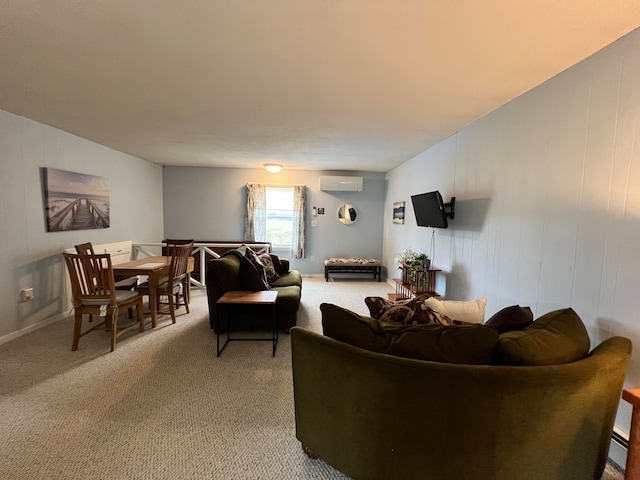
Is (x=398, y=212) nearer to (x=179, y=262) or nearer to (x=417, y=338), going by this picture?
(x=179, y=262)

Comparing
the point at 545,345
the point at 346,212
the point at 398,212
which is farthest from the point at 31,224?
the point at 398,212

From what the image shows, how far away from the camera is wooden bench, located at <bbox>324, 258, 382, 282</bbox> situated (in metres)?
6.09

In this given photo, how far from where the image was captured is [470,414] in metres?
1.18

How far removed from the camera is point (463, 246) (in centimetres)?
322

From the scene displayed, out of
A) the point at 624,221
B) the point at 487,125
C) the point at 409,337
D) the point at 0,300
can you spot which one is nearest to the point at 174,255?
the point at 0,300

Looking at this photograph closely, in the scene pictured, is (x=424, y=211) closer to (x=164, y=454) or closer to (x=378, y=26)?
(x=378, y=26)

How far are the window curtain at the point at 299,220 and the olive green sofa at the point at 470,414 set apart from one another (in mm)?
5049

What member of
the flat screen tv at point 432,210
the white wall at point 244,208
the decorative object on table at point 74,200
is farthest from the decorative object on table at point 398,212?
the decorative object on table at point 74,200

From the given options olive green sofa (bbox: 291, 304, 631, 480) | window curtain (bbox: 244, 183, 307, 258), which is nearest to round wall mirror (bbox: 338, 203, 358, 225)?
window curtain (bbox: 244, 183, 307, 258)

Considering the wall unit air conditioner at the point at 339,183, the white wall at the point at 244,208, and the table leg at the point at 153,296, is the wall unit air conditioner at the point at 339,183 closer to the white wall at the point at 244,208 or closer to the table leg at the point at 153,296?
the white wall at the point at 244,208

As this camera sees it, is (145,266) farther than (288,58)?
Yes

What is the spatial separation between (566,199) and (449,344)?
1.42 m

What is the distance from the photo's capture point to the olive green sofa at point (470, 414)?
117 centimetres

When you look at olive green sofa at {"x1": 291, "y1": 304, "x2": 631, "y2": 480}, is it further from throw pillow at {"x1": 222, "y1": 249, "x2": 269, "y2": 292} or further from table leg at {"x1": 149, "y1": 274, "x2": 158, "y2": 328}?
table leg at {"x1": 149, "y1": 274, "x2": 158, "y2": 328}
